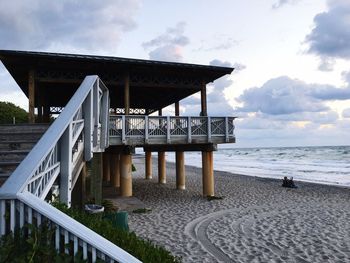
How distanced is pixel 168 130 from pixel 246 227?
566 cm

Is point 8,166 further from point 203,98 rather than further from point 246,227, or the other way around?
point 203,98

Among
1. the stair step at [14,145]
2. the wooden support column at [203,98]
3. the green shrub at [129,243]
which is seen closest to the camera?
the green shrub at [129,243]

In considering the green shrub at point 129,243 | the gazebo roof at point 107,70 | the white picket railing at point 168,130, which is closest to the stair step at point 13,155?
the green shrub at point 129,243

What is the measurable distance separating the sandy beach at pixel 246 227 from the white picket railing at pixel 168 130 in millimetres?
3215

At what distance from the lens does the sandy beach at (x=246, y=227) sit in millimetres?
9242

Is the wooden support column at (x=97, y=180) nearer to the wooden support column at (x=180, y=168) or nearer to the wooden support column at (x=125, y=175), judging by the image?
the wooden support column at (x=125, y=175)

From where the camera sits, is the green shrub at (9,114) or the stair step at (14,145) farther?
the green shrub at (9,114)

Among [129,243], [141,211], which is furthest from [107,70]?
[129,243]

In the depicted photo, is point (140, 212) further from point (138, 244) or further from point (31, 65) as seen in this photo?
point (138, 244)

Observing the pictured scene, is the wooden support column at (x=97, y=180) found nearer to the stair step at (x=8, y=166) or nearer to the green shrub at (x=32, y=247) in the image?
the stair step at (x=8, y=166)

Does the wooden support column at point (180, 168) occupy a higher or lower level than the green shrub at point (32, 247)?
lower

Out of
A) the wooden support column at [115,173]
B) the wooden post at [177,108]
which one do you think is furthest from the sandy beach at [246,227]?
the wooden post at [177,108]

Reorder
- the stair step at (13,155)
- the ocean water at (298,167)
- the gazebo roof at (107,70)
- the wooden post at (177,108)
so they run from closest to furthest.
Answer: the stair step at (13,155), the gazebo roof at (107,70), the wooden post at (177,108), the ocean water at (298,167)

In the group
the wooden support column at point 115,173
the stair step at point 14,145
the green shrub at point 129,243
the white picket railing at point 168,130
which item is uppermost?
the white picket railing at point 168,130
